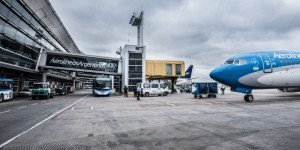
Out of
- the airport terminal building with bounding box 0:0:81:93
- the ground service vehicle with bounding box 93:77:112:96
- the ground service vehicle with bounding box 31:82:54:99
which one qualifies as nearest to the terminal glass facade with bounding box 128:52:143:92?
the ground service vehicle with bounding box 93:77:112:96

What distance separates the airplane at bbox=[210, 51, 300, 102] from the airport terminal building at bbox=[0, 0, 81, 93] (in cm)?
2411

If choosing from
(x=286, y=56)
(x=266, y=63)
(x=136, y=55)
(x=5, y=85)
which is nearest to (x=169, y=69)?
(x=136, y=55)

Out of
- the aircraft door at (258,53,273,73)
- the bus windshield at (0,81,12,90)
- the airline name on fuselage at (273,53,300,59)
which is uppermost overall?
the airline name on fuselage at (273,53,300,59)

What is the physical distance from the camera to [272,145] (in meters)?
4.65

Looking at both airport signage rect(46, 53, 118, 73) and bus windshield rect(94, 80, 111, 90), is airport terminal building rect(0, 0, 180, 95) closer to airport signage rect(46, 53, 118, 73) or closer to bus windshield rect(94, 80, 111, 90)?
airport signage rect(46, 53, 118, 73)

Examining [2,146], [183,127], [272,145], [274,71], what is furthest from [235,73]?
[2,146]

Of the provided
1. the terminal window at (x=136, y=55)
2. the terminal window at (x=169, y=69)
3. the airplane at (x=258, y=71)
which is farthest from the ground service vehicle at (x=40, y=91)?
the terminal window at (x=169, y=69)

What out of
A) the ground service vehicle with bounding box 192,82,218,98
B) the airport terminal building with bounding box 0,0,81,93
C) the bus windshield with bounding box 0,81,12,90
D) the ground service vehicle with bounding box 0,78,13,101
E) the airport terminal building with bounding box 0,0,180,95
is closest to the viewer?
the ground service vehicle with bounding box 0,78,13,101

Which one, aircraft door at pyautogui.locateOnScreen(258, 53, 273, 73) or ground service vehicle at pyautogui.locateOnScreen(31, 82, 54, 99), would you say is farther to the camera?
ground service vehicle at pyautogui.locateOnScreen(31, 82, 54, 99)

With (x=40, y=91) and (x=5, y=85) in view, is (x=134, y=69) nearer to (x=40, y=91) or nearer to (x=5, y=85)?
(x=40, y=91)

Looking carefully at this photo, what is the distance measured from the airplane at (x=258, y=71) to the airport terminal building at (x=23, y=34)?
79.1ft

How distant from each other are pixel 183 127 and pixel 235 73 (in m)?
9.76

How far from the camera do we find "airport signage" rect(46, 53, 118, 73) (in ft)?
115

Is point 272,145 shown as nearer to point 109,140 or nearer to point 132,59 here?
point 109,140
